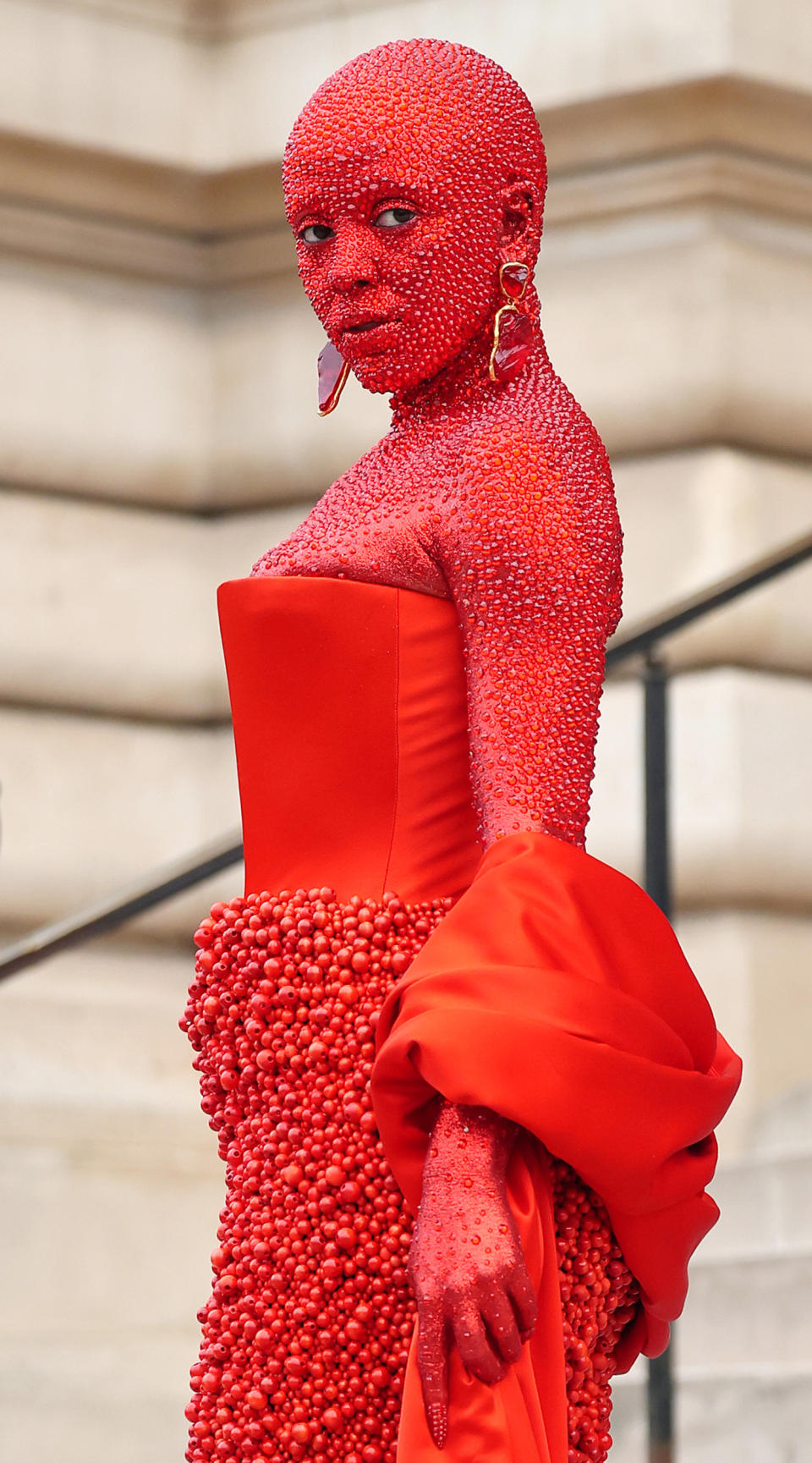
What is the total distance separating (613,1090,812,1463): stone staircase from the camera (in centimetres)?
302

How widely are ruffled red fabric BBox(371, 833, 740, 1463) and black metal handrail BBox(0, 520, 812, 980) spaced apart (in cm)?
158

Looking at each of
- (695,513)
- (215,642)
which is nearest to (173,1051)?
(215,642)

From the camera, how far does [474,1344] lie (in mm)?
1417

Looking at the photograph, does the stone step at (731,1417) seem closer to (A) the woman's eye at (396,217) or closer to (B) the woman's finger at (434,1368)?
(B) the woman's finger at (434,1368)

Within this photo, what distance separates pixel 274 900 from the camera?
162 cm

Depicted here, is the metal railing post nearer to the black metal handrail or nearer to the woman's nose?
the black metal handrail

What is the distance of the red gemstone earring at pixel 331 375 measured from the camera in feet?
5.78

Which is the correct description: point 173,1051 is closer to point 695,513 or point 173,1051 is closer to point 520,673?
point 695,513

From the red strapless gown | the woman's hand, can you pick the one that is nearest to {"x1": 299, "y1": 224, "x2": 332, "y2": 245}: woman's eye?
the red strapless gown

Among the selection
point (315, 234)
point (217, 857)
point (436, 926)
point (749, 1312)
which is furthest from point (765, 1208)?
point (315, 234)

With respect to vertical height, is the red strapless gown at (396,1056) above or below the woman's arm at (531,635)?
below

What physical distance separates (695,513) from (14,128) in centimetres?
144

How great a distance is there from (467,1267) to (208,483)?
3336 millimetres

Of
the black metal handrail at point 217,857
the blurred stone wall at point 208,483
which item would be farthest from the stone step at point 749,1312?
the black metal handrail at point 217,857
